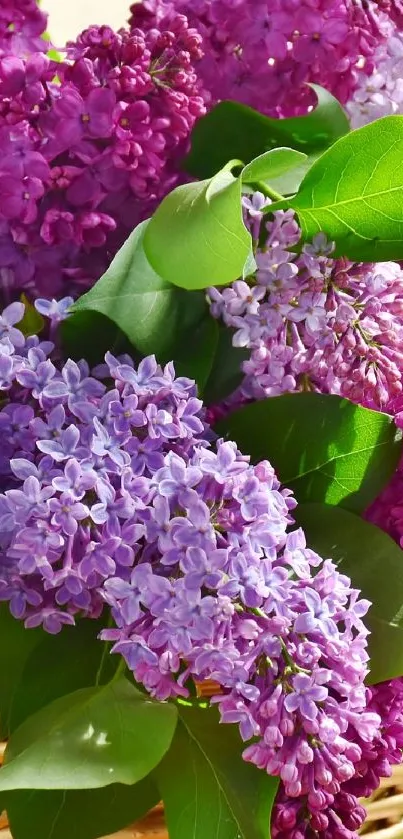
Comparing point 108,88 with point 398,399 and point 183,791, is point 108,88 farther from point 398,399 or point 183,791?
point 183,791

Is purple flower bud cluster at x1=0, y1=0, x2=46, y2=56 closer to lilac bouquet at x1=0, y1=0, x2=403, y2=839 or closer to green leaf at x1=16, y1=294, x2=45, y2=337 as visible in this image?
lilac bouquet at x1=0, y1=0, x2=403, y2=839

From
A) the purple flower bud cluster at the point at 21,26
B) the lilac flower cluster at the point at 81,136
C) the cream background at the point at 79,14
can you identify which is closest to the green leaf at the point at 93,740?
the lilac flower cluster at the point at 81,136

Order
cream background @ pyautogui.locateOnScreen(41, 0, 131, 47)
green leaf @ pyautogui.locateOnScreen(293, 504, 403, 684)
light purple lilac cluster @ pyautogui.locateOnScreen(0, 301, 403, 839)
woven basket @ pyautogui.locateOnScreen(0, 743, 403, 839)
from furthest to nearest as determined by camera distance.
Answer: cream background @ pyautogui.locateOnScreen(41, 0, 131, 47) < woven basket @ pyautogui.locateOnScreen(0, 743, 403, 839) < green leaf @ pyautogui.locateOnScreen(293, 504, 403, 684) < light purple lilac cluster @ pyautogui.locateOnScreen(0, 301, 403, 839)

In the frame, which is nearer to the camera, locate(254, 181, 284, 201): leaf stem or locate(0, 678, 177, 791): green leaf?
locate(0, 678, 177, 791): green leaf

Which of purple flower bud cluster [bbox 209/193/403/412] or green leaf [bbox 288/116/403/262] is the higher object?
green leaf [bbox 288/116/403/262]

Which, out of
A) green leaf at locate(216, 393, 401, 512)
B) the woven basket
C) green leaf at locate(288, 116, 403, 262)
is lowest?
the woven basket

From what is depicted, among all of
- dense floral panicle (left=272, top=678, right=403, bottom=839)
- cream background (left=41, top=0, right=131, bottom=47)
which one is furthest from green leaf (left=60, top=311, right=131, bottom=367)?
cream background (left=41, top=0, right=131, bottom=47)

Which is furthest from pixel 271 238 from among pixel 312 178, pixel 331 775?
pixel 331 775

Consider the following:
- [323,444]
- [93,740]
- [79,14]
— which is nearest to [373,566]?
[323,444]

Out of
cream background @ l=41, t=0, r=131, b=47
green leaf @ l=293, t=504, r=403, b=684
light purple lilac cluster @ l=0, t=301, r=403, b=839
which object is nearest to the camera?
light purple lilac cluster @ l=0, t=301, r=403, b=839
